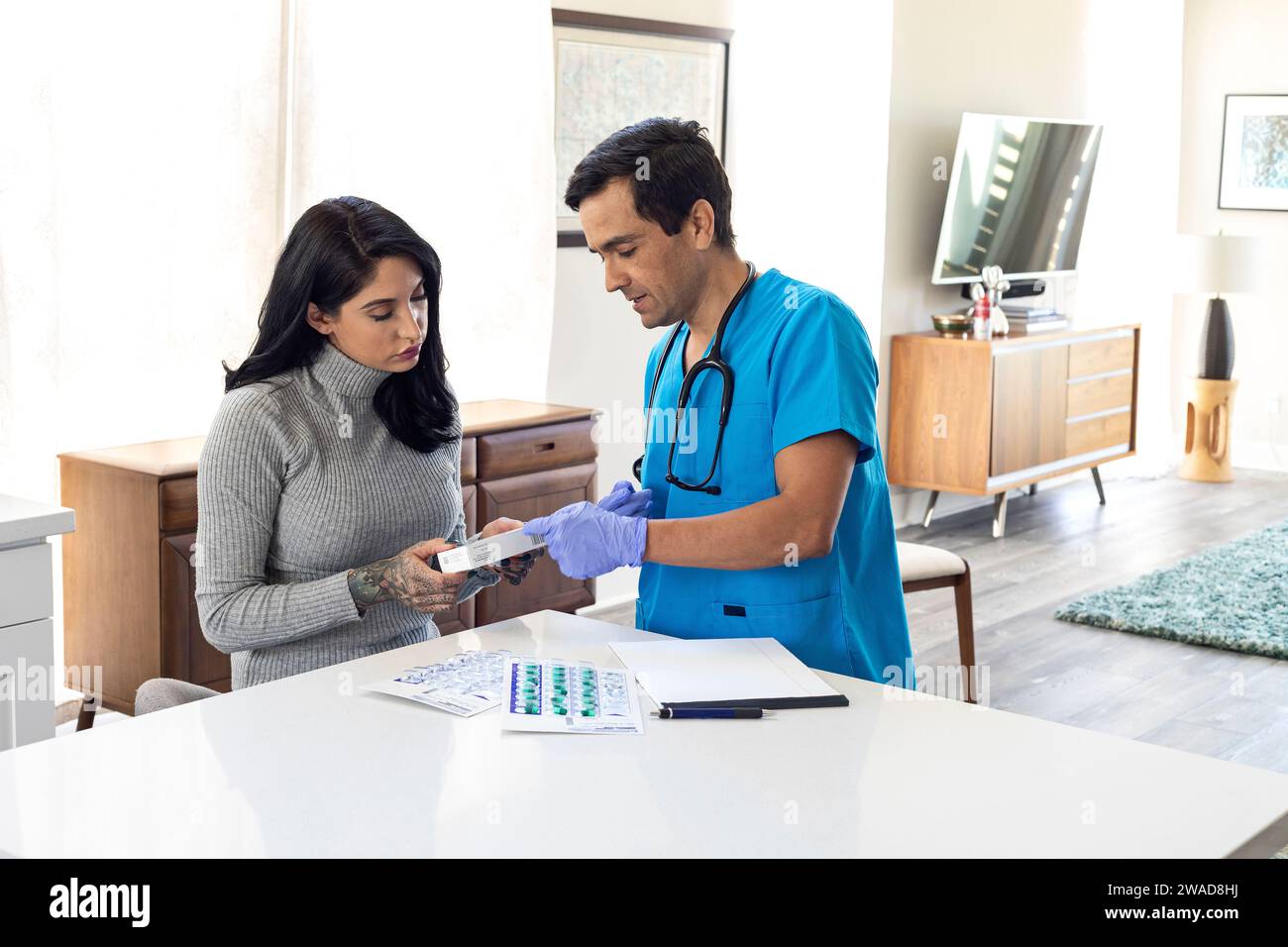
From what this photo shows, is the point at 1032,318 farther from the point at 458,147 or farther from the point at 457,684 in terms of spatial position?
the point at 457,684

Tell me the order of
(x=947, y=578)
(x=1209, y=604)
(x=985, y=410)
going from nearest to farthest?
(x=947, y=578)
(x=1209, y=604)
(x=985, y=410)

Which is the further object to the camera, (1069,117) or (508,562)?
(1069,117)

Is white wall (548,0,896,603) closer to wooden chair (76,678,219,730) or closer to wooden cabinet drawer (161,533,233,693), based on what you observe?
wooden cabinet drawer (161,533,233,693)

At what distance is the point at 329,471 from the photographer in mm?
1976

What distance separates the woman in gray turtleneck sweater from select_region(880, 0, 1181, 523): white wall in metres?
4.06

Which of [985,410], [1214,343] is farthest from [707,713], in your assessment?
[1214,343]

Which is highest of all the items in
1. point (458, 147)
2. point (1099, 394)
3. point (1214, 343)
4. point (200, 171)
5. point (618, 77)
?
point (618, 77)

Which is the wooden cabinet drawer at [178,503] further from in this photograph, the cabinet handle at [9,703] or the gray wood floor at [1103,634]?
the gray wood floor at [1103,634]

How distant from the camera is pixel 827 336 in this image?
1.78 meters

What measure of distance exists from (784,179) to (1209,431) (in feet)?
10.2

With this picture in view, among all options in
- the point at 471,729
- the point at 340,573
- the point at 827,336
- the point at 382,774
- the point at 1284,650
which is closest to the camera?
the point at 382,774
